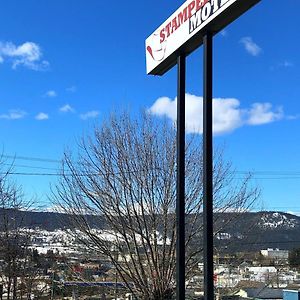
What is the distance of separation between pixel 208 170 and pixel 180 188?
647mm

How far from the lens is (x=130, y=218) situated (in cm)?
1194

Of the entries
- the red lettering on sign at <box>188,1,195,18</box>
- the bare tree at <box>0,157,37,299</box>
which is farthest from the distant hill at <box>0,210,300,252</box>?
the red lettering on sign at <box>188,1,195,18</box>

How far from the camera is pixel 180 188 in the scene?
208 inches

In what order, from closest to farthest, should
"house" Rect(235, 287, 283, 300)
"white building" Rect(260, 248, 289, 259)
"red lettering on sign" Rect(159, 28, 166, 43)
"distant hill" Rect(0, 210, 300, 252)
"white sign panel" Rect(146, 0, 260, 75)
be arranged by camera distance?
"white sign panel" Rect(146, 0, 260, 75), "red lettering on sign" Rect(159, 28, 166, 43), "distant hill" Rect(0, 210, 300, 252), "house" Rect(235, 287, 283, 300), "white building" Rect(260, 248, 289, 259)

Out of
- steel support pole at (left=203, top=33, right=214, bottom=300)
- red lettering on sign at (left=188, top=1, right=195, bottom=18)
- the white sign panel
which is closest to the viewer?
steel support pole at (left=203, top=33, right=214, bottom=300)

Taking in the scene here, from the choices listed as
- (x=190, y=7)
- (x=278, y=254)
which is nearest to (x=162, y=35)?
(x=190, y=7)

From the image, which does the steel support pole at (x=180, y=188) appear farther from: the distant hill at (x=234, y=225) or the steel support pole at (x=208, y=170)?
the distant hill at (x=234, y=225)

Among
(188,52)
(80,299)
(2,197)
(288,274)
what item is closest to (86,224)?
(2,197)

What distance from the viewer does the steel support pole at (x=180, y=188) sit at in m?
5.17

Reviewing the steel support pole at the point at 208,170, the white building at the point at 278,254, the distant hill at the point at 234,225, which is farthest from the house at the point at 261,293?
the steel support pole at the point at 208,170

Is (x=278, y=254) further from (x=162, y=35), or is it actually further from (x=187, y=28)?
(x=187, y=28)

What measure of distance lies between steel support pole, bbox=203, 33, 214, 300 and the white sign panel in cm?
17

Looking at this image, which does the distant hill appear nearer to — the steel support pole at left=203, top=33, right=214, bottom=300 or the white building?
the white building

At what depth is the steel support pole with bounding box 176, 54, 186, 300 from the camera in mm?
5168
